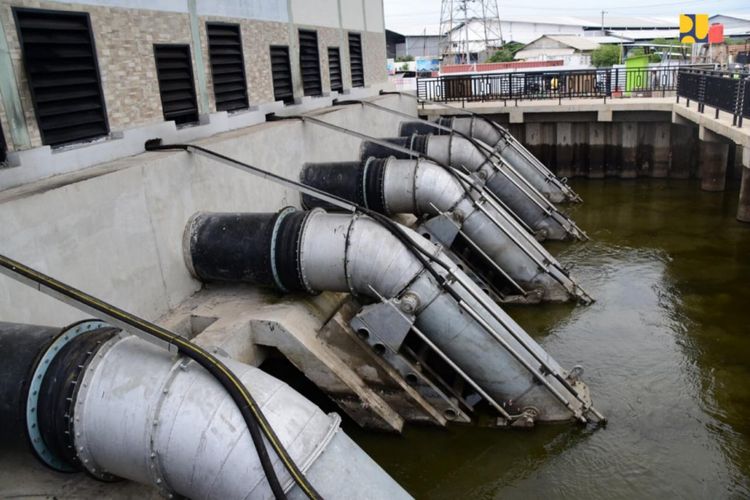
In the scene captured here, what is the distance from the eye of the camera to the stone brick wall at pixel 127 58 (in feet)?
25.0

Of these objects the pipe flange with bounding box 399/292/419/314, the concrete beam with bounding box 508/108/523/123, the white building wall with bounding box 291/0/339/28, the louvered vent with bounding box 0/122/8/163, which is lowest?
the pipe flange with bounding box 399/292/419/314

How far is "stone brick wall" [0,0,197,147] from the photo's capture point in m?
7.62

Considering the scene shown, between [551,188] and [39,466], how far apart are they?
1532 cm

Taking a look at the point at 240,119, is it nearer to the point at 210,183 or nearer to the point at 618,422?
the point at 210,183

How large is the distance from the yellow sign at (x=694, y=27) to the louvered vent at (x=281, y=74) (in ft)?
54.9

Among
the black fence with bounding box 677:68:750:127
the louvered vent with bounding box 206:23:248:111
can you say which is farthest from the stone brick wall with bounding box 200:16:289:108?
the black fence with bounding box 677:68:750:127

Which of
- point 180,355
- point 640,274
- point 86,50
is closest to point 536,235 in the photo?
point 640,274

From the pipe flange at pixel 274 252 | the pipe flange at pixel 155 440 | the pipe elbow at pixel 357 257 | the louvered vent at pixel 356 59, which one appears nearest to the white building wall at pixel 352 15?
the louvered vent at pixel 356 59

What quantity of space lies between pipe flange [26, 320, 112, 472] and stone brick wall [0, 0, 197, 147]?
10.0 feet

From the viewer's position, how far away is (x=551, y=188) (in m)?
17.8

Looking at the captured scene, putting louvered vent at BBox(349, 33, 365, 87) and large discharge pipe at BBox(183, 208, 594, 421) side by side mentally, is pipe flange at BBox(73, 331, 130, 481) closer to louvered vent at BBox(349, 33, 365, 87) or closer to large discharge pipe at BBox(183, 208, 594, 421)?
large discharge pipe at BBox(183, 208, 594, 421)

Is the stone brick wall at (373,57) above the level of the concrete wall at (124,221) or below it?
above

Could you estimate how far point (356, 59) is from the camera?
61.1ft

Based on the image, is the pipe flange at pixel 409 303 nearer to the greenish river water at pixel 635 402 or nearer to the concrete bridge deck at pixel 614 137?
the greenish river water at pixel 635 402
